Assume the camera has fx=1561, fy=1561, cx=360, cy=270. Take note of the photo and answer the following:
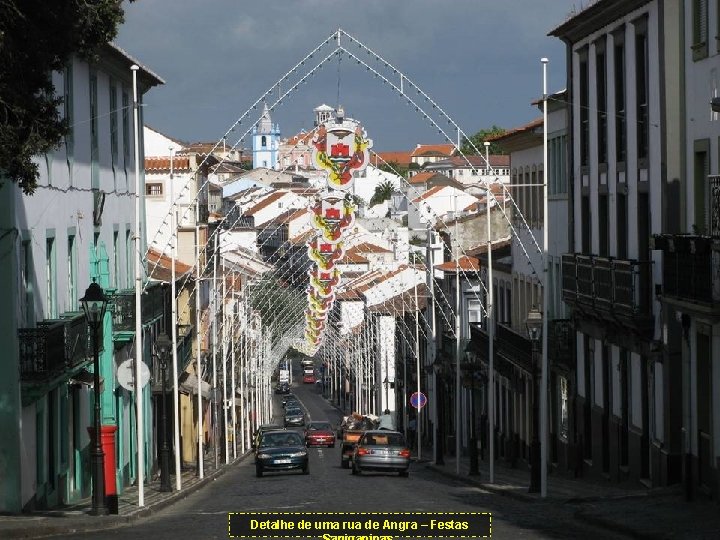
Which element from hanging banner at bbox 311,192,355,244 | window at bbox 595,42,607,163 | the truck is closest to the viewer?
window at bbox 595,42,607,163

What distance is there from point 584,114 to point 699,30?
1149cm

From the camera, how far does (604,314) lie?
117 ft

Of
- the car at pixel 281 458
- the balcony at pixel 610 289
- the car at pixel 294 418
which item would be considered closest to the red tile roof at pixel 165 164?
the car at pixel 281 458

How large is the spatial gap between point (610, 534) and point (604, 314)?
14.0m

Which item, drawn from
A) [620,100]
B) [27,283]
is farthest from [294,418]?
[27,283]

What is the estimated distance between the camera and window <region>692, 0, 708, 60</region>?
2861 centimetres

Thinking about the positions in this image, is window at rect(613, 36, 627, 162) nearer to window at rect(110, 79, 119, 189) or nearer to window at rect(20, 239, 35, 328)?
window at rect(110, 79, 119, 189)

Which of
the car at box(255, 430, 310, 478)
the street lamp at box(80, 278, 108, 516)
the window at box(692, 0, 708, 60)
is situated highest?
the window at box(692, 0, 708, 60)

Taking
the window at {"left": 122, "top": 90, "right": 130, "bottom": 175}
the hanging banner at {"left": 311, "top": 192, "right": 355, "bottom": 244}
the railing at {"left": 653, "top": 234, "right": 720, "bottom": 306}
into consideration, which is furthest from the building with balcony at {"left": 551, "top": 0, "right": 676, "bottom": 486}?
the hanging banner at {"left": 311, "top": 192, "right": 355, "bottom": 244}

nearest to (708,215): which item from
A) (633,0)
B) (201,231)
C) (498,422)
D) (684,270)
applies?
(684,270)

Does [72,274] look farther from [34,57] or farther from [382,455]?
[34,57]

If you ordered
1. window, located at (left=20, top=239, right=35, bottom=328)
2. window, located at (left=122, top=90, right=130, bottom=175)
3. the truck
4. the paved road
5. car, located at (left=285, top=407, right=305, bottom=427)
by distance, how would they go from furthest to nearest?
car, located at (left=285, top=407, right=305, bottom=427) → the truck → window, located at (left=122, top=90, right=130, bottom=175) → window, located at (left=20, top=239, right=35, bottom=328) → the paved road

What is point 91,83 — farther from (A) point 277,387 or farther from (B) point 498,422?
(A) point 277,387

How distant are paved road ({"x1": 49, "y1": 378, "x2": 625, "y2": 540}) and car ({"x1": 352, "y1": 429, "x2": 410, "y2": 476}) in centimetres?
41
